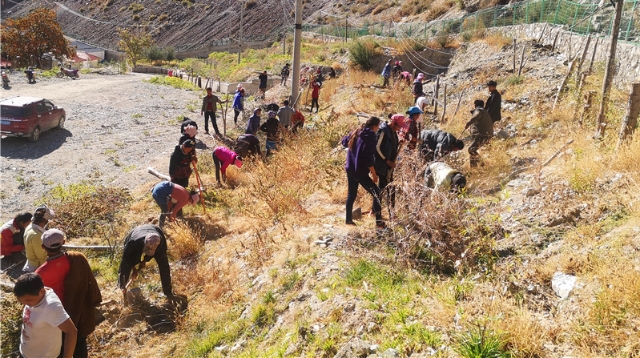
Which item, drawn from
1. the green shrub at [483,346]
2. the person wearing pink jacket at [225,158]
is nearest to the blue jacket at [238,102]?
the person wearing pink jacket at [225,158]

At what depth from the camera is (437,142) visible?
7055 millimetres

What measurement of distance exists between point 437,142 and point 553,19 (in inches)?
467

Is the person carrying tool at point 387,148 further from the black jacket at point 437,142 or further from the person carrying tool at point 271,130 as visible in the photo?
the person carrying tool at point 271,130

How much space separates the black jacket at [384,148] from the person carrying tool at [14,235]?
517cm

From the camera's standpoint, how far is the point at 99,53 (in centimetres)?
6088

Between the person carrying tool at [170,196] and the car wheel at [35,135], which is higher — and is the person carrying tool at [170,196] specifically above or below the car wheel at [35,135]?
above

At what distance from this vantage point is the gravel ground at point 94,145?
10602 millimetres

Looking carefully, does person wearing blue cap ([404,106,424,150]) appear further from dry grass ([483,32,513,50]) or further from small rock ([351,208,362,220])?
dry grass ([483,32,513,50])

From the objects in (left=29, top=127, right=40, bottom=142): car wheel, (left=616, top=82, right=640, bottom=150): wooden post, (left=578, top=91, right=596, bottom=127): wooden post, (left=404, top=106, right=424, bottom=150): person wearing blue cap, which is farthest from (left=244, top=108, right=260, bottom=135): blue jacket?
(left=29, top=127, right=40, bottom=142): car wheel

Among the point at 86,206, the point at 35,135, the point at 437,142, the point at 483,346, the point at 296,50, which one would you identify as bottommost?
the point at 35,135

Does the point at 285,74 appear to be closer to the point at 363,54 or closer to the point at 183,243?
the point at 363,54

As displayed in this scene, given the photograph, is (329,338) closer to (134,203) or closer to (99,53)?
(134,203)

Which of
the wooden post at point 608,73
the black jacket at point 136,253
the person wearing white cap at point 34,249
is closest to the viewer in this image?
the black jacket at point 136,253

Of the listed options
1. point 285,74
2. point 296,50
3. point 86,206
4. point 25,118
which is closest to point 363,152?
point 86,206
